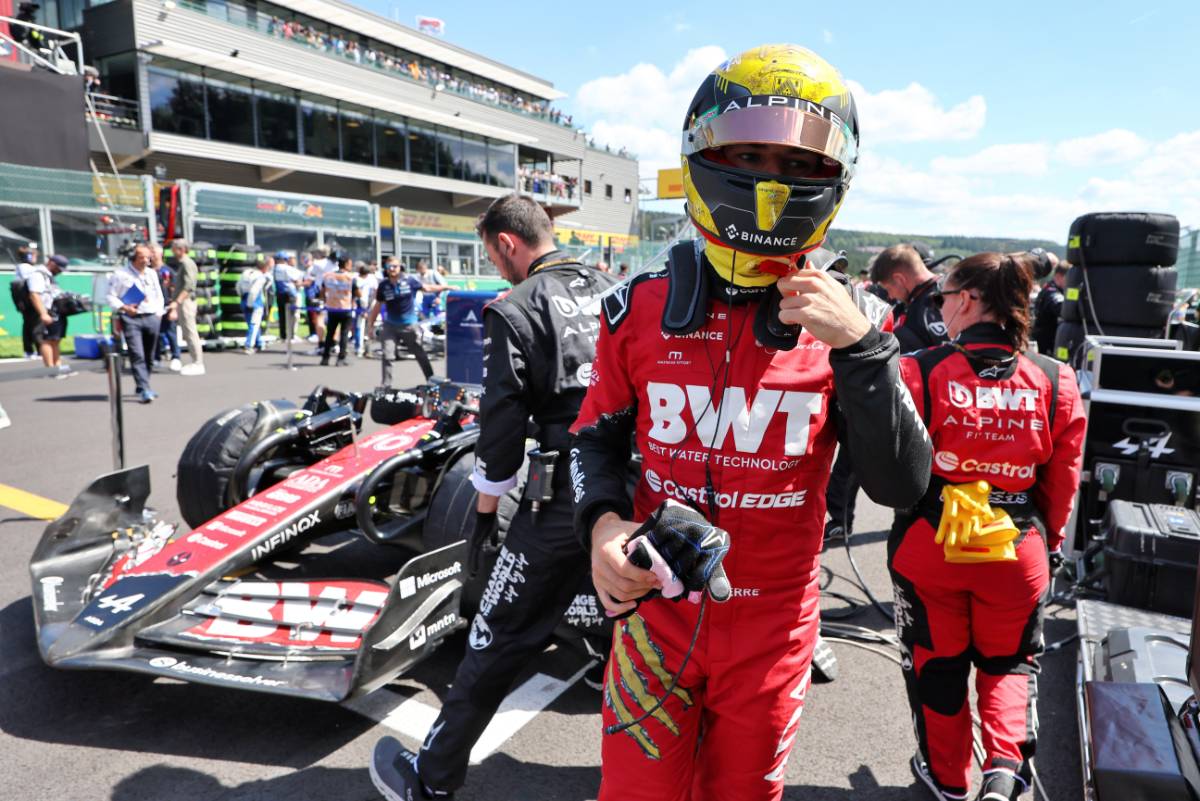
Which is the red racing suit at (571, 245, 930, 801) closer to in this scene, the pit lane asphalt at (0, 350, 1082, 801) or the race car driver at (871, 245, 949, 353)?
the pit lane asphalt at (0, 350, 1082, 801)

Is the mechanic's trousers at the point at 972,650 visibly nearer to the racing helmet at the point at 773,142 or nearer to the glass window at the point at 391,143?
the racing helmet at the point at 773,142

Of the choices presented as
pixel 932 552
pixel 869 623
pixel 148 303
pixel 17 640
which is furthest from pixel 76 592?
pixel 148 303

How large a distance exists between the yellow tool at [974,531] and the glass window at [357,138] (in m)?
32.2

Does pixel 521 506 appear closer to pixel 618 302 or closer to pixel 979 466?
pixel 618 302

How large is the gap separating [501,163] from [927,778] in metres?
39.0

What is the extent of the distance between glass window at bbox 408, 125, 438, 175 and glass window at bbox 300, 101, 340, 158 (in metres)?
4.03

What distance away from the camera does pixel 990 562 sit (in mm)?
2320

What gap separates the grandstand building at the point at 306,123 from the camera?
19.6 metres

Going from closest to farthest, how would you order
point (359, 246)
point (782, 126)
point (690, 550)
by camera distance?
point (690, 550)
point (782, 126)
point (359, 246)

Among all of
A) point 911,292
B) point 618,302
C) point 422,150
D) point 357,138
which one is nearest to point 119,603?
point 618,302

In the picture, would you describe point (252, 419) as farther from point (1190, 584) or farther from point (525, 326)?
point (1190, 584)

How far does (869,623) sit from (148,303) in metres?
8.80

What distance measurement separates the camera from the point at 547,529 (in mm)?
2311

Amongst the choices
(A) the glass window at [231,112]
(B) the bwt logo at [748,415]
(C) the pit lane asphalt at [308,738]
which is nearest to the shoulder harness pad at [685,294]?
(B) the bwt logo at [748,415]
